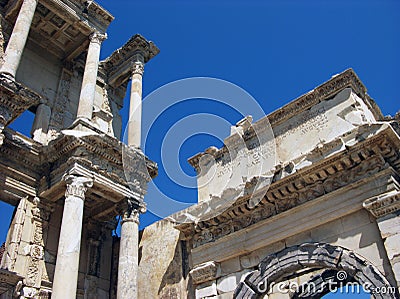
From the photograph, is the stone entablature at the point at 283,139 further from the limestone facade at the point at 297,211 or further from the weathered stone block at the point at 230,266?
the weathered stone block at the point at 230,266

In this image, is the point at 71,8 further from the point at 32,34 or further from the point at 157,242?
the point at 157,242

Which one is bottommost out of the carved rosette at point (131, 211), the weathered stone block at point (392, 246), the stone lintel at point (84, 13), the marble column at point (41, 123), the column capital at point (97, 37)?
the weathered stone block at point (392, 246)

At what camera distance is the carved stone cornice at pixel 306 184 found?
26.4ft

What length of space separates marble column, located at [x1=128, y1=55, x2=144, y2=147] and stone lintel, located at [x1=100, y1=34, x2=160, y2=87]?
33 cm

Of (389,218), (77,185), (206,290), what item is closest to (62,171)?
(77,185)

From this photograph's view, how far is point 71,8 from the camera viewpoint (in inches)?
531

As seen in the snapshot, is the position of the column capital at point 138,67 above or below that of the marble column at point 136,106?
above

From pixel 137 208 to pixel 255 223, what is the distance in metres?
3.40

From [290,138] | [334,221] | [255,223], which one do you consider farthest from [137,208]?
[334,221]

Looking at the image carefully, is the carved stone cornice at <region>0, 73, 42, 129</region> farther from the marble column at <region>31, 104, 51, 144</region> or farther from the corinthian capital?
the marble column at <region>31, 104, 51, 144</region>

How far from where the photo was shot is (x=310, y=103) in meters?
10.2

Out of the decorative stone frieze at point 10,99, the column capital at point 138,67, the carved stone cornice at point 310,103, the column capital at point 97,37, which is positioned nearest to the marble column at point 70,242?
the decorative stone frieze at point 10,99

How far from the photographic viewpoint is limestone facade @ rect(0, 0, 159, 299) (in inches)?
392

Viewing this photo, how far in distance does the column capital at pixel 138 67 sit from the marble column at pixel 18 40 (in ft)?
11.5
